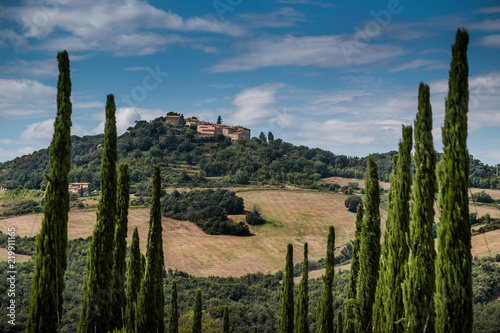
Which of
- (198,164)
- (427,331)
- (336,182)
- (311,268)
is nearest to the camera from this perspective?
(427,331)

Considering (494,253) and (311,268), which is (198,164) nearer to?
(311,268)

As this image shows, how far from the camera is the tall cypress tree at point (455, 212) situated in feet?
22.2

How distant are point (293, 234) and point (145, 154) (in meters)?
59.3

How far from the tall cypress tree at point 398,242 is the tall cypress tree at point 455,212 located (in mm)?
1242

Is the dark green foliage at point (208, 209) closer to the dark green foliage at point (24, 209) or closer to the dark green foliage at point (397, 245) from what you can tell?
→ the dark green foliage at point (24, 209)

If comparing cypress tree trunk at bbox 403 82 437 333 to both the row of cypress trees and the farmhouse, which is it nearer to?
the row of cypress trees

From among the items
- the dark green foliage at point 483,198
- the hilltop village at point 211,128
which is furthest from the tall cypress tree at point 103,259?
the hilltop village at point 211,128

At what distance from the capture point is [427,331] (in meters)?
7.70

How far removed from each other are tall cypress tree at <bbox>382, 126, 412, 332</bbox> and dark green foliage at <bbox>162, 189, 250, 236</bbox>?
57.8m

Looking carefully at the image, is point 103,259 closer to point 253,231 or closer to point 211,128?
point 253,231

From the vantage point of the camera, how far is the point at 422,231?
25.6 feet

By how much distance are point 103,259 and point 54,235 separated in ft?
4.77

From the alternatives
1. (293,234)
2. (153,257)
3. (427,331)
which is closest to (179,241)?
(293,234)

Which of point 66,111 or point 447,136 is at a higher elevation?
point 66,111
